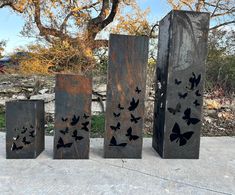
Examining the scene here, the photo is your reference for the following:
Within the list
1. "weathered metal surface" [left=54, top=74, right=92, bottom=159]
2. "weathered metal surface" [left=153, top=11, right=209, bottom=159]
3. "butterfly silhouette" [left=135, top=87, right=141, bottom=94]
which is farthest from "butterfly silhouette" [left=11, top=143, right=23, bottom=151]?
"weathered metal surface" [left=153, top=11, right=209, bottom=159]

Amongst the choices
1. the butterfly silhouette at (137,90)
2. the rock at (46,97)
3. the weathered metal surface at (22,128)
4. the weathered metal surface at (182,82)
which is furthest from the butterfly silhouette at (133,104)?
the rock at (46,97)

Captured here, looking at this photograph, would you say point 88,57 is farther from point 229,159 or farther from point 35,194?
point 35,194

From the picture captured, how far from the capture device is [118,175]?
2.35 metres

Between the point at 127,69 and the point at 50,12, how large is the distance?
5.51 meters

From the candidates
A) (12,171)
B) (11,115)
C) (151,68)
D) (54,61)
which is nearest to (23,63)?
(54,61)

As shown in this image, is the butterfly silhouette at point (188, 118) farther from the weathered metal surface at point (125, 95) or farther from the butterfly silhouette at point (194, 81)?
the weathered metal surface at point (125, 95)

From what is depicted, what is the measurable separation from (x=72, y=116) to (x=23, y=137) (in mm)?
560

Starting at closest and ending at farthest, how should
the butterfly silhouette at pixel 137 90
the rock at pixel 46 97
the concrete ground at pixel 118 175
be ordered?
1. the concrete ground at pixel 118 175
2. the butterfly silhouette at pixel 137 90
3. the rock at pixel 46 97

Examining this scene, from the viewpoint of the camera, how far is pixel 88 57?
651cm

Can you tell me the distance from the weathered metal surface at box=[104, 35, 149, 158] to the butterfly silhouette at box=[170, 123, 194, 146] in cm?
38

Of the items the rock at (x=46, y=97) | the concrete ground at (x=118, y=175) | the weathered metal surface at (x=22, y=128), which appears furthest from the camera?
the rock at (x=46, y=97)

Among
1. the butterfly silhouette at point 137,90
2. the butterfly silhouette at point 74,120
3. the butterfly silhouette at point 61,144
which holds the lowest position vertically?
the butterfly silhouette at point 61,144

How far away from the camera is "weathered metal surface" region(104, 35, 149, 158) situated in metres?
2.68

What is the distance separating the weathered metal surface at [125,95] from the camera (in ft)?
8.80
